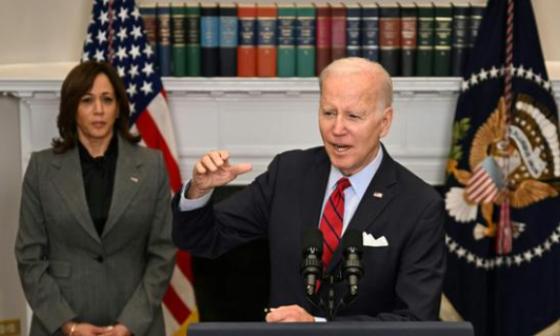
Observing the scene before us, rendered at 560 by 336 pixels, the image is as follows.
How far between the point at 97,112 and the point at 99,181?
0.91ft

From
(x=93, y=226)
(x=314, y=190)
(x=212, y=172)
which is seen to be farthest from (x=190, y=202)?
(x=93, y=226)

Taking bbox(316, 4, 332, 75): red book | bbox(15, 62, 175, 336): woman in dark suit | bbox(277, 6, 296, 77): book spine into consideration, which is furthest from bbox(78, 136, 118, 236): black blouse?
bbox(316, 4, 332, 75): red book

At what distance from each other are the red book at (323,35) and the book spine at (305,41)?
25mm

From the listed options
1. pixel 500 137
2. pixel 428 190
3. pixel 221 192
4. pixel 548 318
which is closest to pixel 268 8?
pixel 221 192

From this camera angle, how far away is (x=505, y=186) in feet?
15.3

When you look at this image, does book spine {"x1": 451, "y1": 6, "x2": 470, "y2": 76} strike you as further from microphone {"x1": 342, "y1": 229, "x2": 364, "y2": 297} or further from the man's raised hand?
microphone {"x1": 342, "y1": 229, "x2": 364, "y2": 297}

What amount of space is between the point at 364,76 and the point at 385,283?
20.7 inches

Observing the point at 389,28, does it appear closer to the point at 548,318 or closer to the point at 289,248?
the point at 548,318

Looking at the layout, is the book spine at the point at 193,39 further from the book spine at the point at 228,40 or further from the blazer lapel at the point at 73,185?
the blazer lapel at the point at 73,185

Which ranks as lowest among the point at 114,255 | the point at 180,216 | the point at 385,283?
the point at 114,255

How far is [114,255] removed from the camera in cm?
396

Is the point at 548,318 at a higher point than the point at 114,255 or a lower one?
lower

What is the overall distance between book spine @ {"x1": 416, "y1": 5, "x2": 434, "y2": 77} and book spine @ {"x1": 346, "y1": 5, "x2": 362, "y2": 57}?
0.93 feet

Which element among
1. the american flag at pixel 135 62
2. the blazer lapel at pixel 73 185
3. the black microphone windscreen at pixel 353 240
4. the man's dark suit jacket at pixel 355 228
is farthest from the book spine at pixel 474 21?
the black microphone windscreen at pixel 353 240
